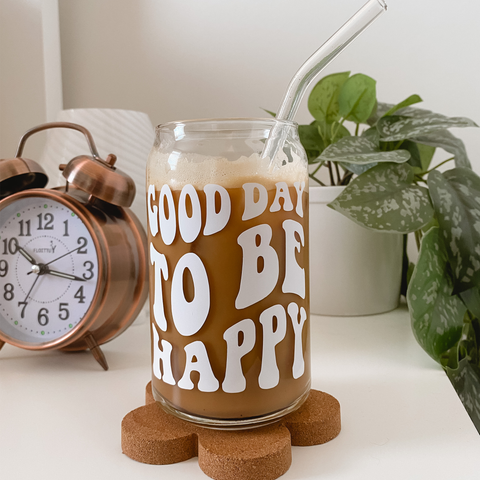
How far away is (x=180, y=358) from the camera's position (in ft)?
1.44

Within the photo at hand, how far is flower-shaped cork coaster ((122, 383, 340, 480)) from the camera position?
1.26 ft

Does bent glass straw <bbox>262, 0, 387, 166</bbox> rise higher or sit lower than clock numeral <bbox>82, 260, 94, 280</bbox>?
higher

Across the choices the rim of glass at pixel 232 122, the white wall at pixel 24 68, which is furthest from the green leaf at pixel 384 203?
the white wall at pixel 24 68

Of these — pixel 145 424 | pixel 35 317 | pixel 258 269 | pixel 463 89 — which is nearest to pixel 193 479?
pixel 145 424

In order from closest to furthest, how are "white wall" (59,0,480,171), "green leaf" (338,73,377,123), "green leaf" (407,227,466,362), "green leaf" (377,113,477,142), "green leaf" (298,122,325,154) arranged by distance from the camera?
"green leaf" (407,227,466,362) → "green leaf" (377,113,477,142) → "green leaf" (338,73,377,123) → "green leaf" (298,122,325,154) → "white wall" (59,0,480,171)

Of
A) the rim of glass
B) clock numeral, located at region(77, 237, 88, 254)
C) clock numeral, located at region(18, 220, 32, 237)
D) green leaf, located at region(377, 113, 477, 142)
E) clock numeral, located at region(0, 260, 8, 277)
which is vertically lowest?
clock numeral, located at region(0, 260, 8, 277)

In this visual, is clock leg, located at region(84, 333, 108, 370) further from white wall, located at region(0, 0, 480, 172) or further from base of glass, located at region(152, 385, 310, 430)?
white wall, located at region(0, 0, 480, 172)

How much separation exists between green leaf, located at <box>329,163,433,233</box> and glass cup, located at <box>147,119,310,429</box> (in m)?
0.21

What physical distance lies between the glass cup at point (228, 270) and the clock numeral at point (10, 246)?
12.5 inches

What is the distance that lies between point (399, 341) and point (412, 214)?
210 millimetres

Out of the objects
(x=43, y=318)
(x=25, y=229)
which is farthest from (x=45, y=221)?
(x=43, y=318)

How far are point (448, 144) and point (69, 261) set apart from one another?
64 cm

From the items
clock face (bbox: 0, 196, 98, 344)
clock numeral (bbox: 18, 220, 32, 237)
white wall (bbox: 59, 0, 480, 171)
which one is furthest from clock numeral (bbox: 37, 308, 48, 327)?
white wall (bbox: 59, 0, 480, 171)

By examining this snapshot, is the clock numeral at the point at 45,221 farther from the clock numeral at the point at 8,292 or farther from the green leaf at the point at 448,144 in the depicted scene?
the green leaf at the point at 448,144
